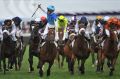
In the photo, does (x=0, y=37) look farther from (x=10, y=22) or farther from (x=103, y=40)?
(x=103, y=40)

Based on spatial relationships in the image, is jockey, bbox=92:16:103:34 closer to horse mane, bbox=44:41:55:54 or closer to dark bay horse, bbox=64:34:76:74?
dark bay horse, bbox=64:34:76:74

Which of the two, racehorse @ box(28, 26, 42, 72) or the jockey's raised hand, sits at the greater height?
the jockey's raised hand

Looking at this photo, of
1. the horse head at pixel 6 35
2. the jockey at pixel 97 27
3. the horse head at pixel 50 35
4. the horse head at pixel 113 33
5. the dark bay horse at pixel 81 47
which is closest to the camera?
the horse head at pixel 50 35

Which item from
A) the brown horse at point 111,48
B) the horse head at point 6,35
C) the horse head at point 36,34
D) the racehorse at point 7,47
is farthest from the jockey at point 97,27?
the horse head at point 6,35

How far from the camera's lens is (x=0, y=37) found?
84.2 feet

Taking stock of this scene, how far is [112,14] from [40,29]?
30.5 m

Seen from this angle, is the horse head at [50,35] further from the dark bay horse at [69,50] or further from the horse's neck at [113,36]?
the horse's neck at [113,36]

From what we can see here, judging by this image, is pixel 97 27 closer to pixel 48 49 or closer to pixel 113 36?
pixel 113 36

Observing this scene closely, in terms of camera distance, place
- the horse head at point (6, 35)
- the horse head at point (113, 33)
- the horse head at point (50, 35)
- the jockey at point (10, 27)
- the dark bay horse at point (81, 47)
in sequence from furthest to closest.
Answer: the jockey at point (10, 27)
the horse head at point (6, 35)
the dark bay horse at point (81, 47)
the horse head at point (113, 33)
the horse head at point (50, 35)

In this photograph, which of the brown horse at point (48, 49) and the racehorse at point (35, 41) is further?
the racehorse at point (35, 41)

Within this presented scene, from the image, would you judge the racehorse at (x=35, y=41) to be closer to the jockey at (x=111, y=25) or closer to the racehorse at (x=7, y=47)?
the racehorse at (x=7, y=47)

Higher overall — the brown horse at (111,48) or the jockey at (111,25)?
the jockey at (111,25)

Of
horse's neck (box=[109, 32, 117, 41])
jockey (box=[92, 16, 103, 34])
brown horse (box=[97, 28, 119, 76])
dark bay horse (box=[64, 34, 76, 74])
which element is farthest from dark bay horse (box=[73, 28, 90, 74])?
jockey (box=[92, 16, 103, 34])

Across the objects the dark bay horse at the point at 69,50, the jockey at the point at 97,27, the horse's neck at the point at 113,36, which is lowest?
the dark bay horse at the point at 69,50
